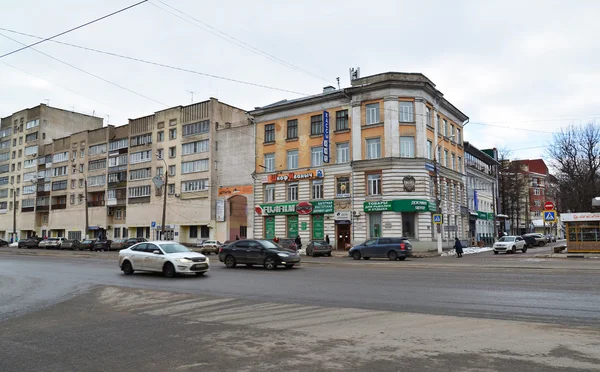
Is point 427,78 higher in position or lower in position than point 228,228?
higher

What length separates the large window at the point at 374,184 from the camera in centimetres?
3944

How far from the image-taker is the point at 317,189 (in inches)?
1692

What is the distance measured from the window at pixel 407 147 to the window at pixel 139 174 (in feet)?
117

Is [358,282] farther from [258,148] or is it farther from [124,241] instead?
[124,241]

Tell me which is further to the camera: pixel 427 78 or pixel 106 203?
pixel 106 203

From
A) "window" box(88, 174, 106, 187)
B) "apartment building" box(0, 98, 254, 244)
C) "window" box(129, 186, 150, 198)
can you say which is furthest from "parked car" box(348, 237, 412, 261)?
"window" box(88, 174, 106, 187)

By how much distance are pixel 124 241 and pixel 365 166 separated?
2785 cm

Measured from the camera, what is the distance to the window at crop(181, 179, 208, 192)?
53406 millimetres

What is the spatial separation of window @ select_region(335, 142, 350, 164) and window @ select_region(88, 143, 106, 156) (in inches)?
1613

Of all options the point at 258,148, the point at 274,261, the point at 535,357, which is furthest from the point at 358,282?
the point at 258,148

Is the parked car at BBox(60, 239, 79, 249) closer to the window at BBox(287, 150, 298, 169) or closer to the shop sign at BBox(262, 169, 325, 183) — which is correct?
the shop sign at BBox(262, 169, 325, 183)

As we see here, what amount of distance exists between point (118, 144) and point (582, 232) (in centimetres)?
5784

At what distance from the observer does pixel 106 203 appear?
65188 mm

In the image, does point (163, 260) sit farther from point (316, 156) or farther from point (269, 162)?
point (269, 162)
